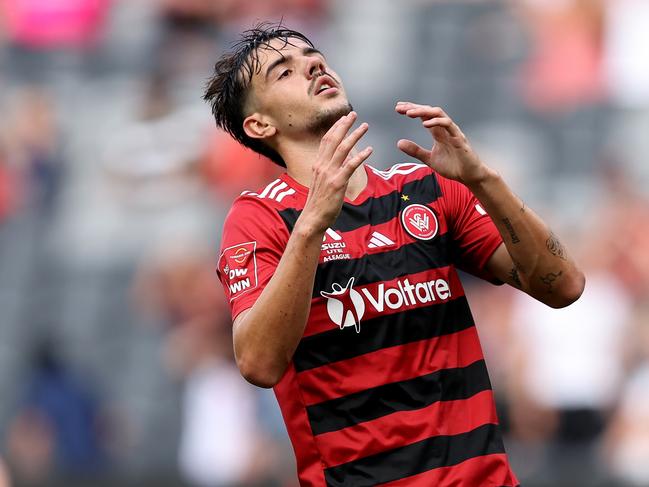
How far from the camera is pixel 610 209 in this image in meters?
9.12

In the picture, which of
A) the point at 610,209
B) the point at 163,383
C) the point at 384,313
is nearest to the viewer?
the point at 384,313

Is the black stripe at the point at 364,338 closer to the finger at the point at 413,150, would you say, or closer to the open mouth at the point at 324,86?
the finger at the point at 413,150

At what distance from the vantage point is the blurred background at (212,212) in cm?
845

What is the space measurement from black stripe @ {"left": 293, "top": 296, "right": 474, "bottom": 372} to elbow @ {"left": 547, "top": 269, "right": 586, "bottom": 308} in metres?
0.43

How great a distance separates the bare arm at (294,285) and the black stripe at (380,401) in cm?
28

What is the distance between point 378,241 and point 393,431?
0.62 m

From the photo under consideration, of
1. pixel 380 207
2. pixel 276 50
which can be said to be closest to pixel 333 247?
pixel 380 207

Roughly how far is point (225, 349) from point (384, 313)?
5.11 metres

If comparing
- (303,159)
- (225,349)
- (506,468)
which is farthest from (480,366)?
(225,349)

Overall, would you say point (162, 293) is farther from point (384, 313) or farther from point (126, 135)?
point (384, 313)

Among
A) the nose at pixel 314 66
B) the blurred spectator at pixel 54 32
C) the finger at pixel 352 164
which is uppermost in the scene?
the nose at pixel 314 66

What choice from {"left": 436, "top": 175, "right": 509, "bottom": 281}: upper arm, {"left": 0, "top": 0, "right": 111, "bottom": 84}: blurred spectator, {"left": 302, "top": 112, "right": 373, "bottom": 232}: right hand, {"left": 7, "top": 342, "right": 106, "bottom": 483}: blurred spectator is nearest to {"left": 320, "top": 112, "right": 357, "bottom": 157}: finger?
{"left": 302, "top": 112, "right": 373, "bottom": 232}: right hand

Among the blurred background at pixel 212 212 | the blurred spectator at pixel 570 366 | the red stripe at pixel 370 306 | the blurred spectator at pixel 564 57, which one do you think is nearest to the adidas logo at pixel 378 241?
the red stripe at pixel 370 306

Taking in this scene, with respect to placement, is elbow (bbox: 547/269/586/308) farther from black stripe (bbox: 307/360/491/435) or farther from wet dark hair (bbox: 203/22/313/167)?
wet dark hair (bbox: 203/22/313/167)
